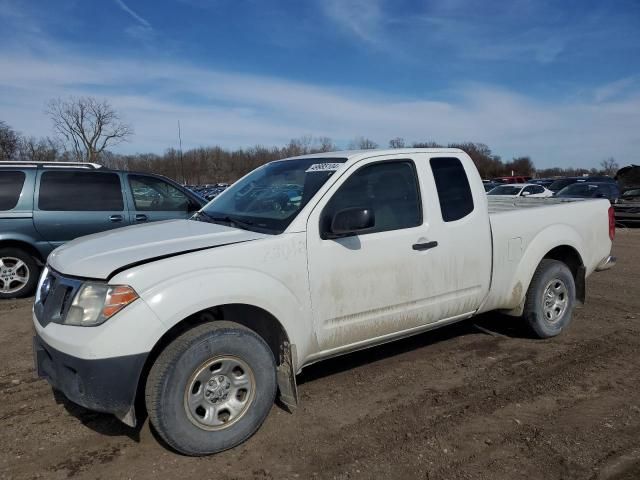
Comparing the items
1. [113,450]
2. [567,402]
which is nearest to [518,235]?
[567,402]

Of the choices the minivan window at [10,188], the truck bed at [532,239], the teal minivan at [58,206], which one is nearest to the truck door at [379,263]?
the truck bed at [532,239]

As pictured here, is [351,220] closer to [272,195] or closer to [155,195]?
[272,195]

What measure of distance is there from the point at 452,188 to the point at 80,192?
5670 millimetres

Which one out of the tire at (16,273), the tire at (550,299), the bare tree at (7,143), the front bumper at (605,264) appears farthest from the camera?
the bare tree at (7,143)

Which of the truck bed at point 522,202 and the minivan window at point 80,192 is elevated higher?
the minivan window at point 80,192

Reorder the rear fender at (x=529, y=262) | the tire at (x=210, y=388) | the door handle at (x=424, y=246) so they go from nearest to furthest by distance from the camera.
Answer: the tire at (x=210, y=388) → the door handle at (x=424, y=246) → the rear fender at (x=529, y=262)

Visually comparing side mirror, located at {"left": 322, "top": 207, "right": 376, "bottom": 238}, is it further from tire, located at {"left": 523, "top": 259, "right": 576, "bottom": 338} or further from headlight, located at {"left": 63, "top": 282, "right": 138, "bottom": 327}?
tire, located at {"left": 523, "top": 259, "right": 576, "bottom": 338}

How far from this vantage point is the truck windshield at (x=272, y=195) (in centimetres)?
363

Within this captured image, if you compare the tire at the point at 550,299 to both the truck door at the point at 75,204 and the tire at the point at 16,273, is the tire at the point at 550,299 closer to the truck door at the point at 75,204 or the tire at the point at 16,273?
the truck door at the point at 75,204

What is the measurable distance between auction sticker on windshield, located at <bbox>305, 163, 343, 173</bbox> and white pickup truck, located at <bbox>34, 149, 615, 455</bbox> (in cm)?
2

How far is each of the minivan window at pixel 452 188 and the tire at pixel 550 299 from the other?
123 centimetres

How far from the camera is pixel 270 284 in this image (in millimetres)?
3209

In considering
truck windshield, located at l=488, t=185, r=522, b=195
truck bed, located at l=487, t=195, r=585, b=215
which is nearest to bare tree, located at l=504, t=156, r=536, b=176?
truck windshield, located at l=488, t=185, r=522, b=195

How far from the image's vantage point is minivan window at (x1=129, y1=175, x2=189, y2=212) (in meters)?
7.79
